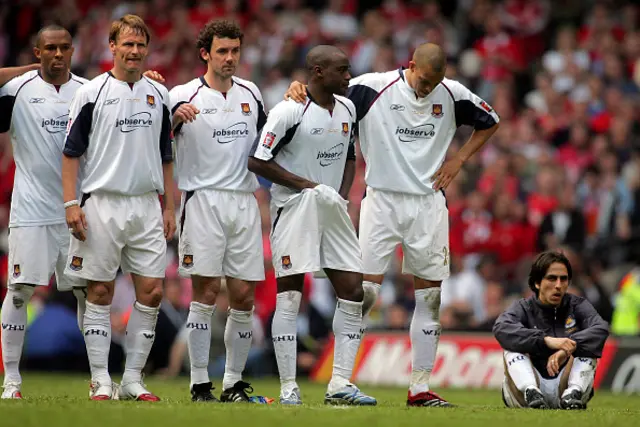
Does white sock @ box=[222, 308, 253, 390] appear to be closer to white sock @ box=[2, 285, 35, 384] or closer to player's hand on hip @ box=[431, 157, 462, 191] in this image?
white sock @ box=[2, 285, 35, 384]

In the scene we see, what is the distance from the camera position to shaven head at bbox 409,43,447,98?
1113 centimetres

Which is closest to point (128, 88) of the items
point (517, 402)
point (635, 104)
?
point (517, 402)

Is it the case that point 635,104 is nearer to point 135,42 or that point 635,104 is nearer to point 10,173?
point 10,173

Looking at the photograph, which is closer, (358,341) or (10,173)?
(358,341)

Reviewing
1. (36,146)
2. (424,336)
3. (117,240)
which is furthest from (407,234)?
(36,146)

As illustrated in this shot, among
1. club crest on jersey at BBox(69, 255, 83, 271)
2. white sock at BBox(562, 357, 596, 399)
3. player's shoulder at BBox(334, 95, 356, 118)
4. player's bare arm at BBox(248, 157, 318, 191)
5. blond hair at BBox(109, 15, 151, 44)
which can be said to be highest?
blond hair at BBox(109, 15, 151, 44)

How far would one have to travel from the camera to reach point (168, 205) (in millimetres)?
11234

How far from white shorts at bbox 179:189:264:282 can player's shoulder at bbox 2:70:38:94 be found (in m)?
1.73

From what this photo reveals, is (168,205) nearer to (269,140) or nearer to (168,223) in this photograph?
(168,223)

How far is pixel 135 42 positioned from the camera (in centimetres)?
1089

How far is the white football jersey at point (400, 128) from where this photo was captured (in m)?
11.4

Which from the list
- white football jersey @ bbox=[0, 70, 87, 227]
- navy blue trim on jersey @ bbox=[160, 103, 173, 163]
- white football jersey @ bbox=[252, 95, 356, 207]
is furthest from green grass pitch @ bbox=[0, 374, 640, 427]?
navy blue trim on jersey @ bbox=[160, 103, 173, 163]

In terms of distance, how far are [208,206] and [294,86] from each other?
48.4 inches

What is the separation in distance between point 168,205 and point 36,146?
4.20 ft
